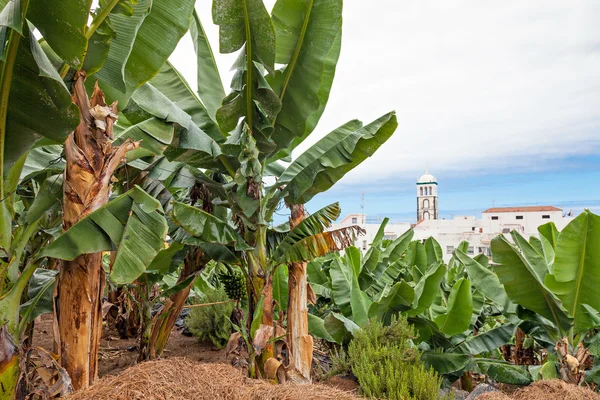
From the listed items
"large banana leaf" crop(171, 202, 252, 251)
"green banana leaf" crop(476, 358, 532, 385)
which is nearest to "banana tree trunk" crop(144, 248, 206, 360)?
"large banana leaf" crop(171, 202, 252, 251)

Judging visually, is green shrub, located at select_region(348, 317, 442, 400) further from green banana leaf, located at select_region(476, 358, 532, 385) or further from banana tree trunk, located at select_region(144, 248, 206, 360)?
banana tree trunk, located at select_region(144, 248, 206, 360)

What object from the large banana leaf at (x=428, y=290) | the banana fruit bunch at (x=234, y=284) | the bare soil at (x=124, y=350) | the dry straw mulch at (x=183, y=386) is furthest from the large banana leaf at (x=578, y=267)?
the bare soil at (x=124, y=350)

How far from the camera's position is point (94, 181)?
127 inches

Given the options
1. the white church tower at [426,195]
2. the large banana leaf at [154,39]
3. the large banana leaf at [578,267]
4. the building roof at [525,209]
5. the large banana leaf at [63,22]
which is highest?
the white church tower at [426,195]

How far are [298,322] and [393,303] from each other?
5.11 feet

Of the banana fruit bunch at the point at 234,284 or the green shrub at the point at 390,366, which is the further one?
the banana fruit bunch at the point at 234,284

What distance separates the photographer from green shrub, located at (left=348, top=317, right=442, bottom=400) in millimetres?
4227

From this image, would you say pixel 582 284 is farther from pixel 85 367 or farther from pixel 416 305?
pixel 85 367

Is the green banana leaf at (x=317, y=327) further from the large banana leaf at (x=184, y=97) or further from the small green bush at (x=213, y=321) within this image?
the large banana leaf at (x=184, y=97)

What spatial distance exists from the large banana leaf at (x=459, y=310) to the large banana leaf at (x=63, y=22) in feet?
16.1

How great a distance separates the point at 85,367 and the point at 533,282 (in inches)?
192

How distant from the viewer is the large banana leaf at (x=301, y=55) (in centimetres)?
401

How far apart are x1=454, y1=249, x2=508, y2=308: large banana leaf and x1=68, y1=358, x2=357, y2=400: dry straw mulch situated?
3475 mm

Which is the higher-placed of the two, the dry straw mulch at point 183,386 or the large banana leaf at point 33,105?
the large banana leaf at point 33,105
